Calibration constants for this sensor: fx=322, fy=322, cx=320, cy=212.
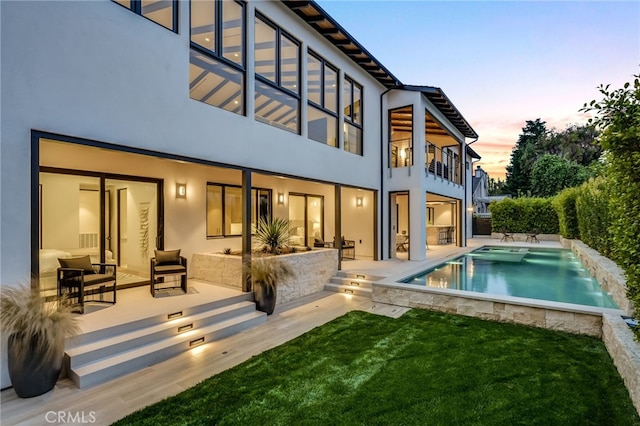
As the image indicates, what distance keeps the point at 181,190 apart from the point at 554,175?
3332 cm

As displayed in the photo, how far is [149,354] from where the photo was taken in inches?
174

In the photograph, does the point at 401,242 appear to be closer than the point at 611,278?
No

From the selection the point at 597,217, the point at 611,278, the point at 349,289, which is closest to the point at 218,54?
the point at 349,289

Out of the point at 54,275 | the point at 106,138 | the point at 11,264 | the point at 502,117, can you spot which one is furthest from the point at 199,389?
the point at 502,117

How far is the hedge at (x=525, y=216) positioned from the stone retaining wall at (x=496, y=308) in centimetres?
1914

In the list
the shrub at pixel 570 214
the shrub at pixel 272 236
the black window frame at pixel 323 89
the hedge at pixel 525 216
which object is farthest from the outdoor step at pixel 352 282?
the hedge at pixel 525 216

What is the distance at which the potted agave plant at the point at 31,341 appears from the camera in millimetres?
3512

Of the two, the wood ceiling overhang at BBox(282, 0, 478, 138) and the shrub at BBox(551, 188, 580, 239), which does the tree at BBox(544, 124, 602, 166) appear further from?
the wood ceiling overhang at BBox(282, 0, 478, 138)

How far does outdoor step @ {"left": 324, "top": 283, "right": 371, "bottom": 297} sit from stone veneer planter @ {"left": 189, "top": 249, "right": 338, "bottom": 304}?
19 cm

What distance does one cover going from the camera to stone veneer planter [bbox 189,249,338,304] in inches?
293

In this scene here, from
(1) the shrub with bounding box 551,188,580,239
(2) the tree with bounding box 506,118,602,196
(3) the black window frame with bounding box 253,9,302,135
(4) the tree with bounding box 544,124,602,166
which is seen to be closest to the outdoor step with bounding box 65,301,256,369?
(3) the black window frame with bounding box 253,9,302,135

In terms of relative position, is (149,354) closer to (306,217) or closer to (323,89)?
(323,89)

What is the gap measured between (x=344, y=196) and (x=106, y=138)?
10.0 meters

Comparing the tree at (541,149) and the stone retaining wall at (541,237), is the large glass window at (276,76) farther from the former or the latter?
the tree at (541,149)
